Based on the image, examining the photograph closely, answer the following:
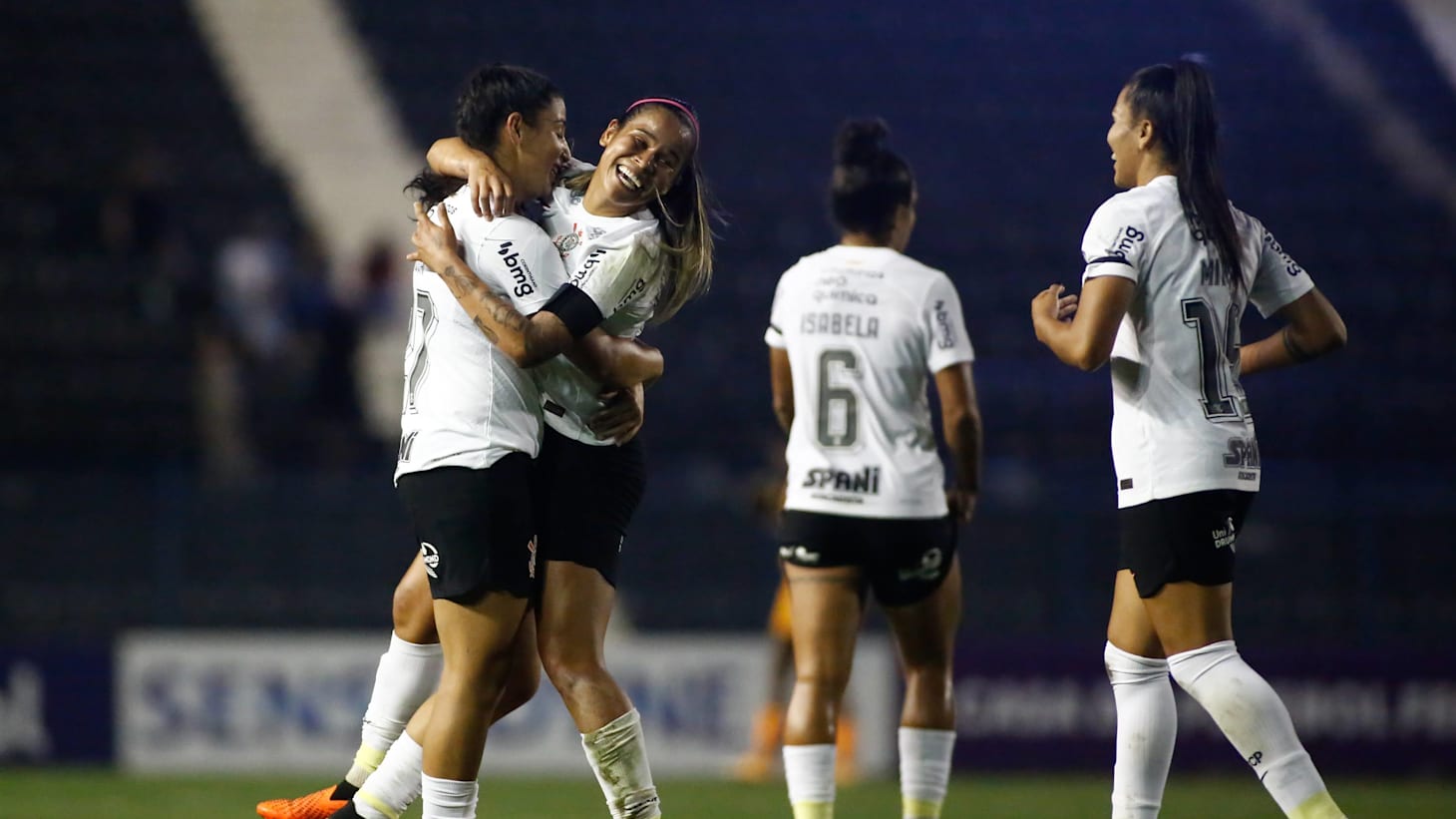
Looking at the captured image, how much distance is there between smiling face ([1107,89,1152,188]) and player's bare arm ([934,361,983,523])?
0.92 m

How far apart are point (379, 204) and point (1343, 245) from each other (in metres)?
8.07

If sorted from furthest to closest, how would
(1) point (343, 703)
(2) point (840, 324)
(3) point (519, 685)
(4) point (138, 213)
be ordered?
(4) point (138, 213)
(1) point (343, 703)
(2) point (840, 324)
(3) point (519, 685)

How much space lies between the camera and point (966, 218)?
51.6 ft

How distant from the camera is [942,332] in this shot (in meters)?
5.79

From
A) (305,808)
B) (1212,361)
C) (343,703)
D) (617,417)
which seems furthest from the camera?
(343,703)

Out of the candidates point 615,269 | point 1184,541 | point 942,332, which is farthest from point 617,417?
point 1184,541

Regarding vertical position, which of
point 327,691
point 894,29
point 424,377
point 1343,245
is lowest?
point 327,691

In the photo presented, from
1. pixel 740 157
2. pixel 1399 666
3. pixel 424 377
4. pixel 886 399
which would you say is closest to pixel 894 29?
pixel 740 157

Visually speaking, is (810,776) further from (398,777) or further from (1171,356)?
(1171,356)

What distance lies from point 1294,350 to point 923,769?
1.70 metres

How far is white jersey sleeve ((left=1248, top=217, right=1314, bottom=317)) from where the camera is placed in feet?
16.8

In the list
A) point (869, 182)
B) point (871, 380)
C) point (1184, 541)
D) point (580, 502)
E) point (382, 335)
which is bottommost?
point (1184, 541)

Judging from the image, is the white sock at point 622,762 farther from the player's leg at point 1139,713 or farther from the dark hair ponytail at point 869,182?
the dark hair ponytail at point 869,182

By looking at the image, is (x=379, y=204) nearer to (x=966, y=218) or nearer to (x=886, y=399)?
(x=966, y=218)
